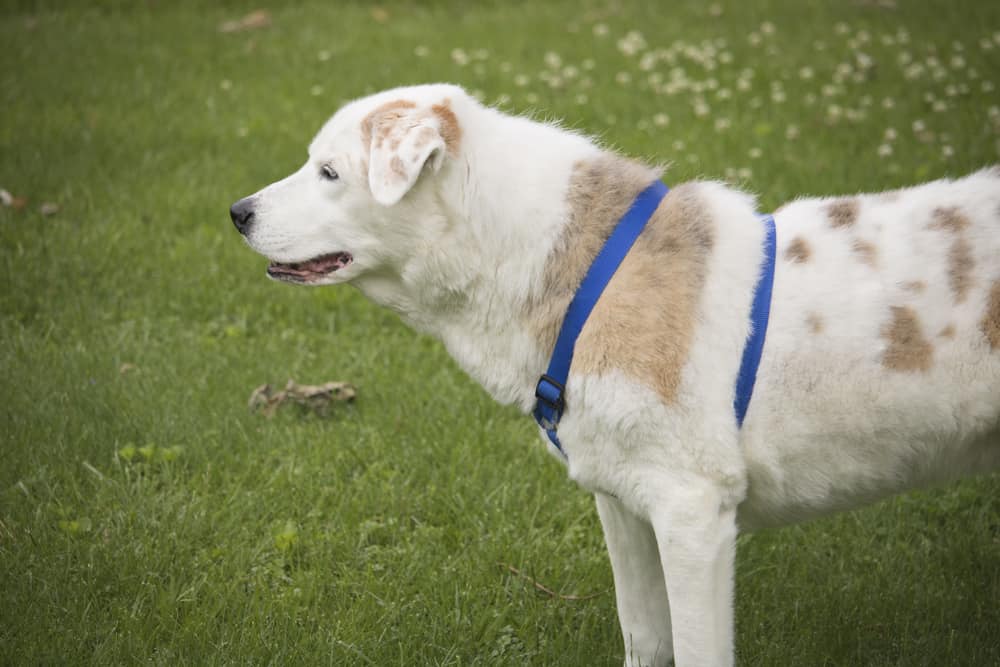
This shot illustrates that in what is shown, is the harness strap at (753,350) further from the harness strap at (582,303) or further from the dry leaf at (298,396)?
the dry leaf at (298,396)

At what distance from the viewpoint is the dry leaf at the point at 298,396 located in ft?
16.6

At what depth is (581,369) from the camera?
3.00 meters

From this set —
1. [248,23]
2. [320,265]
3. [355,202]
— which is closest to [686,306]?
[355,202]

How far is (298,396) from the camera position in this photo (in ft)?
16.7

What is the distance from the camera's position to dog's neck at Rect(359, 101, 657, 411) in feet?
10.3

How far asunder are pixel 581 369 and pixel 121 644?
1.88m

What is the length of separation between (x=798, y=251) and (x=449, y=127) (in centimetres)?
112

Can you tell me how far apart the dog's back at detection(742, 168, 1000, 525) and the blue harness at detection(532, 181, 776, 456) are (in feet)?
0.12

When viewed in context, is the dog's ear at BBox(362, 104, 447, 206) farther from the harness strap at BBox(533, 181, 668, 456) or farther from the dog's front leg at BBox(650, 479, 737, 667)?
the dog's front leg at BBox(650, 479, 737, 667)

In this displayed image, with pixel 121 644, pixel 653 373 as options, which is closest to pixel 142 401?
pixel 121 644

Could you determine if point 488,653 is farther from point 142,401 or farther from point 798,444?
point 142,401

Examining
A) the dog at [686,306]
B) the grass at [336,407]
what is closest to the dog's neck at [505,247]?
the dog at [686,306]

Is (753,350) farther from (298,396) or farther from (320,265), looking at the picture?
(298,396)

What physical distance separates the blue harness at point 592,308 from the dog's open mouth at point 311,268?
757mm
